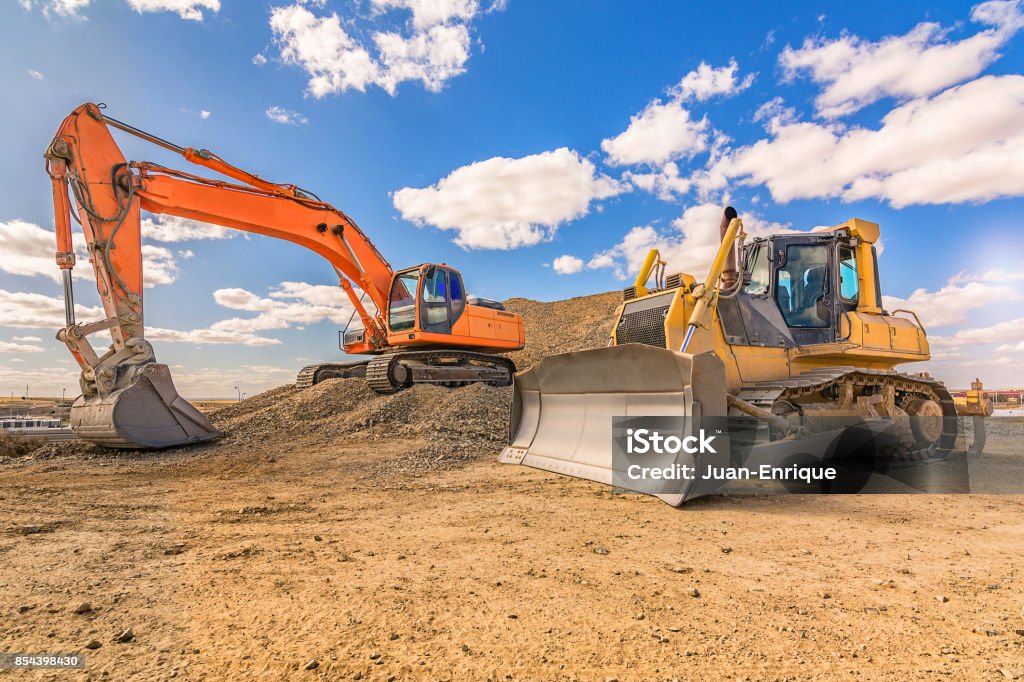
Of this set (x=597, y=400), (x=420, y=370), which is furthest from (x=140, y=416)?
(x=597, y=400)

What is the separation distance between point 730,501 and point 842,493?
53.2 inches

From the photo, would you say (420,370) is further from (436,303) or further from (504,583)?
(504,583)

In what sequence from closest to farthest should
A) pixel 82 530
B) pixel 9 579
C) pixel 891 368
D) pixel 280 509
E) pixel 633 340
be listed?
pixel 9 579 < pixel 82 530 < pixel 280 509 < pixel 633 340 < pixel 891 368

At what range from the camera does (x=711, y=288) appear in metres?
5.77

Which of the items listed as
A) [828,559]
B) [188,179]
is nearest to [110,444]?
[188,179]

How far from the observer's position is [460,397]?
1030cm

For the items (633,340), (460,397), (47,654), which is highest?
(633,340)

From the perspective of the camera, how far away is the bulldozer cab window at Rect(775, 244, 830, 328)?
6.71 meters

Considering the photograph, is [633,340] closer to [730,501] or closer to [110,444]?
[730,501]

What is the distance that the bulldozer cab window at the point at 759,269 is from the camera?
263 inches

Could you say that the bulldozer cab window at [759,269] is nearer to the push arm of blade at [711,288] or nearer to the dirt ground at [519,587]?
the push arm of blade at [711,288]

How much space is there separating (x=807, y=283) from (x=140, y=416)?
913 cm

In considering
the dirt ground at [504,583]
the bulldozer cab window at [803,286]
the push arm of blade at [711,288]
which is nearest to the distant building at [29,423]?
the dirt ground at [504,583]

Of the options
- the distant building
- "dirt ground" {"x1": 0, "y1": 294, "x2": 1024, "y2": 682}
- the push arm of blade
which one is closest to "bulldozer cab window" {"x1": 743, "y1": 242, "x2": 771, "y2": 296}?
the push arm of blade
